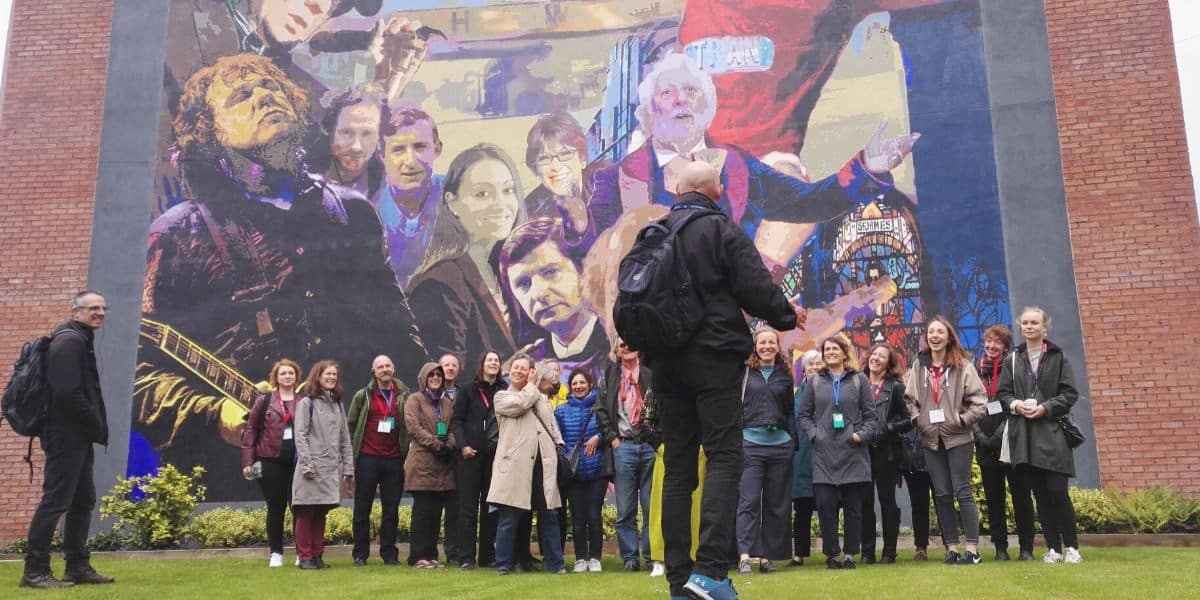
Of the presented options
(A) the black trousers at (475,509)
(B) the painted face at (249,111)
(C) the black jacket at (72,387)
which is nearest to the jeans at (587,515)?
(A) the black trousers at (475,509)

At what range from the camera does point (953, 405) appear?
8.19 meters

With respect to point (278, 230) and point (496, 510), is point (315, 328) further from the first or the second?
point (496, 510)

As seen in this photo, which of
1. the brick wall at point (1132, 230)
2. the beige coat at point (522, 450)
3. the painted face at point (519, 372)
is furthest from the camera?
the brick wall at point (1132, 230)

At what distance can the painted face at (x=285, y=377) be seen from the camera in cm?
948

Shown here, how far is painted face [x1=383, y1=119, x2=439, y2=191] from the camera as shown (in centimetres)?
1305

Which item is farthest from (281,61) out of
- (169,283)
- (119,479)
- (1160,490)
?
(1160,490)

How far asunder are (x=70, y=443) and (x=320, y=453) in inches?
85.5

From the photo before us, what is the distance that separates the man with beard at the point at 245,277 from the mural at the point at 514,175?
28 millimetres

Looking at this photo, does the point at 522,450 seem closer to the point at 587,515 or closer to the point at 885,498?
the point at 587,515

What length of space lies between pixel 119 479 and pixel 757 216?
7958mm

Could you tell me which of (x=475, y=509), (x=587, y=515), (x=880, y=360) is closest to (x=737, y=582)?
(x=587, y=515)

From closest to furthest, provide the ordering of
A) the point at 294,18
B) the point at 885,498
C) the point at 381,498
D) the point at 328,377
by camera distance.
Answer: the point at 885,498, the point at 328,377, the point at 381,498, the point at 294,18

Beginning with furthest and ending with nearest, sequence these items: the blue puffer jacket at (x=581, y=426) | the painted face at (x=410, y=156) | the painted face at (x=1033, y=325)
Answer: the painted face at (x=410, y=156)
the blue puffer jacket at (x=581, y=426)
the painted face at (x=1033, y=325)

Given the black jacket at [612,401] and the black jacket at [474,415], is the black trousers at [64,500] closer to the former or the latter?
the black jacket at [474,415]
